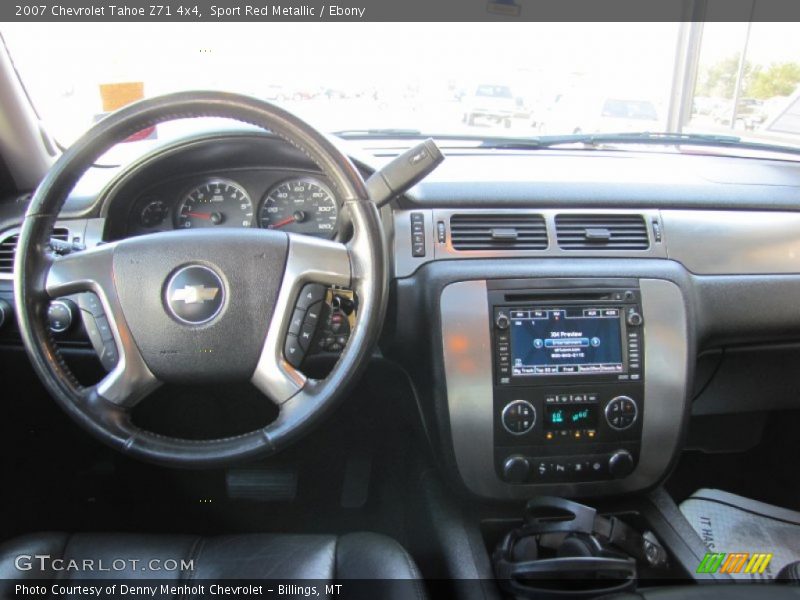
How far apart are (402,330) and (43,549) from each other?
1.02 meters

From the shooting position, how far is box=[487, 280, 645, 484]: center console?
67.7 inches

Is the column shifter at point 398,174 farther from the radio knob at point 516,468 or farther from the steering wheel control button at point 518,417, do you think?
the radio knob at point 516,468

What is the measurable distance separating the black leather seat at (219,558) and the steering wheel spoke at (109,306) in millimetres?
376

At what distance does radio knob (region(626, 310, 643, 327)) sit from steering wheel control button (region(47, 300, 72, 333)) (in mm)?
1476

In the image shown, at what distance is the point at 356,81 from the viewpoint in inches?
79.5

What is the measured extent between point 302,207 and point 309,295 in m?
0.49

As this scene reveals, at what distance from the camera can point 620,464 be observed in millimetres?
1787

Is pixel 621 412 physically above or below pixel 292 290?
below

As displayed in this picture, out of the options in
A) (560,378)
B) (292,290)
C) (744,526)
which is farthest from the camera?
(744,526)

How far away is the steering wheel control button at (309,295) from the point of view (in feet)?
4.69

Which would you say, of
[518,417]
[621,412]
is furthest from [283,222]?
[621,412]

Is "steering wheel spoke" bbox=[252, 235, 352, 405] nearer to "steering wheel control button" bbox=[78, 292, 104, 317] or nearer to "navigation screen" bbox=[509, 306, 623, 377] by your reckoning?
"steering wheel control button" bbox=[78, 292, 104, 317]

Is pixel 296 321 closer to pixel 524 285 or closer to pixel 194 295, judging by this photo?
pixel 194 295
